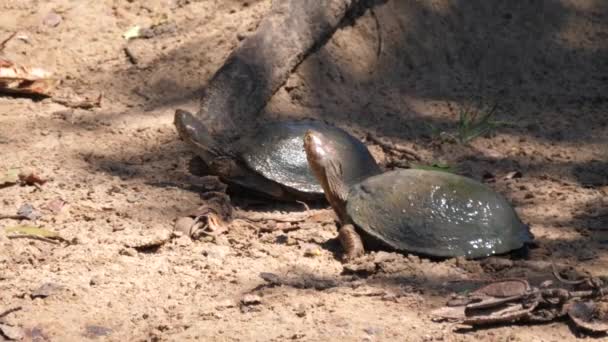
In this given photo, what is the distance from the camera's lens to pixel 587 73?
7.60 meters

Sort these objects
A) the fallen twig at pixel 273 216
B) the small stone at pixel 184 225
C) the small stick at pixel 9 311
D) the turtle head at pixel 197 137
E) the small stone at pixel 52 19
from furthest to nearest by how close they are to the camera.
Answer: the small stone at pixel 52 19
the turtle head at pixel 197 137
the fallen twig at pixel 273 216
the small stone at pixel 184 225
the small stick at pixel 9 311

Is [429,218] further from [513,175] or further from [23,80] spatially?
[23,80]

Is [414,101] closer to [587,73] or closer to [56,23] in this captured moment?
[587,73]

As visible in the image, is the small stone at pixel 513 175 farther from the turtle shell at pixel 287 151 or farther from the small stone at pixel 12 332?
the small stone at pixel 12 332

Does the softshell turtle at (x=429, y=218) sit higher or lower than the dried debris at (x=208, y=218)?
higher

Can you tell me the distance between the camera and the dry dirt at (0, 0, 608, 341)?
4.42 meters

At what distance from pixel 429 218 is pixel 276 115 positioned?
192cm

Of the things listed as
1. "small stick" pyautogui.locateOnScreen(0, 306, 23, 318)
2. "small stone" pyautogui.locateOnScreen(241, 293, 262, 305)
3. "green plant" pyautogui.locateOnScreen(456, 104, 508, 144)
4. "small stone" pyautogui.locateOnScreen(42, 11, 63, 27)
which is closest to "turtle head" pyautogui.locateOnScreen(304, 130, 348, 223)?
"small stone" pyautogui.locateOnScreen(241, 293, 262, 305)

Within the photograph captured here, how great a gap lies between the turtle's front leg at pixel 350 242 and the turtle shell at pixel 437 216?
0.16 ft

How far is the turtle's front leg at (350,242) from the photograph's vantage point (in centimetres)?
507

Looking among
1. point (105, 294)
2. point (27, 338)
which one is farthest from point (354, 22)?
point (27, 338)

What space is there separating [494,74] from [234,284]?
3455 mm

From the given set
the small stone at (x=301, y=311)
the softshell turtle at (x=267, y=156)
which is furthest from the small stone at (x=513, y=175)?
the small stone at (x=301, y=311)

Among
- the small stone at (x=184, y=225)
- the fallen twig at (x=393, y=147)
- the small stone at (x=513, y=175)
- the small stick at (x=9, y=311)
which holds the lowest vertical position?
the small stick at (x=9, y=311)
